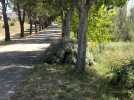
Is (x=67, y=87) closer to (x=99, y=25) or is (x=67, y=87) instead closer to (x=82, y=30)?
(x=82, y=30)

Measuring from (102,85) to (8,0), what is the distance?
3297cm

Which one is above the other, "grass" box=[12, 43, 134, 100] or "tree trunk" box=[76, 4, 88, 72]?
"tree trunk" box=[76, 4, 88, 72]

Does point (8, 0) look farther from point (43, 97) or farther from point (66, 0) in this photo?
point (43, 97)

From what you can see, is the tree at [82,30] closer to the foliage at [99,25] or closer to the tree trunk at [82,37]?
the tree trunk at [82,37]

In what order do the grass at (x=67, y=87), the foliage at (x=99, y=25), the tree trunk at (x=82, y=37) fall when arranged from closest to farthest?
the grass at (x=67, y=87) < the tree trunk at (x=82, y=37) < the foliage at (x=99, y=25)

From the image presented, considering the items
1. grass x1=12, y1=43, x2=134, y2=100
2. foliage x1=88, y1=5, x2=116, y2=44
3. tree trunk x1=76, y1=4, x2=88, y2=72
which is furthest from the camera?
foliage x1=88, y1=5, x2=116, y2=44

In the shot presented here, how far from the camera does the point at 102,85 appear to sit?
51.9 ft

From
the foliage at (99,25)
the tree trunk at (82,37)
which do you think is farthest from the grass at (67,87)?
the foliage at (99,25)

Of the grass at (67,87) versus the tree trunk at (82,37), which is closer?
the grass at (67,87)

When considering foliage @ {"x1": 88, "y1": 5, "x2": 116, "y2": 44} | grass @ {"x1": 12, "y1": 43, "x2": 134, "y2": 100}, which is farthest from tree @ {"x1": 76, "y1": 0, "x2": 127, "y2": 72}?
foliage @ {"x1": 88, "y1": 5, "x2": 116, "y2": 44}

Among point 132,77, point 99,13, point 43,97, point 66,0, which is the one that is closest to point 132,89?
point 132,77

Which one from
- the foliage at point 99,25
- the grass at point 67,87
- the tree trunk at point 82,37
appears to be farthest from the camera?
the foliage at point 99,25

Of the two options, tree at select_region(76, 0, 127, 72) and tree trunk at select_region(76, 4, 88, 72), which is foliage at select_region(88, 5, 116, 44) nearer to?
tree at select_region(76, 0, 127, 72)

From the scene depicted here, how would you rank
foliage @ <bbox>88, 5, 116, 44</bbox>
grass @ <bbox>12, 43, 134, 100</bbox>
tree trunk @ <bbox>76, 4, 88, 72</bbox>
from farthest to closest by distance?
foliage @ <bbox>88, 5, 116, 44</bbox>
tree trunk @ <bbox>76, 4, 88, 72</bbox>
grass @ <bbox>12, 43, 134, 100</bbox>
